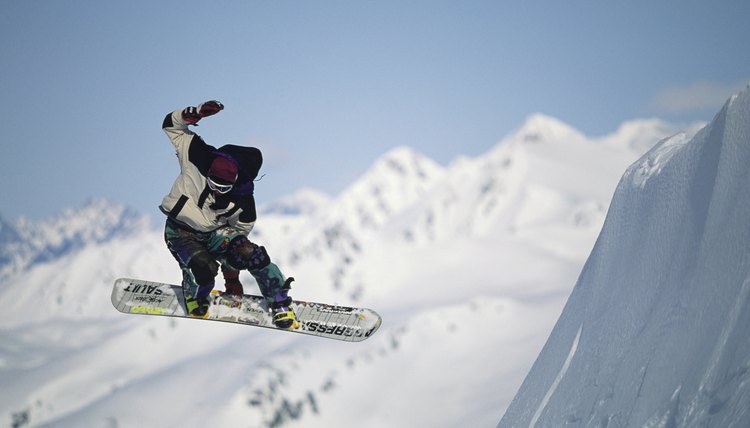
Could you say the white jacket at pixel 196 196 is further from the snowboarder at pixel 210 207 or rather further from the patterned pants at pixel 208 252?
the patterned pants at pixel 208 252

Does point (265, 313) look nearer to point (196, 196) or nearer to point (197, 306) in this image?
Answer: point (197, 306)

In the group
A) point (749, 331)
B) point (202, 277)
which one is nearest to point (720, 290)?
point (749, 331)

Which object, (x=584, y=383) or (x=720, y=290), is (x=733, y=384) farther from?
(x=584, y=383)

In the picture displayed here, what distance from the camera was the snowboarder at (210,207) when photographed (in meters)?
10.8

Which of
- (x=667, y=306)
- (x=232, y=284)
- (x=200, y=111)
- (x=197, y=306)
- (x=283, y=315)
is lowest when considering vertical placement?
(x=667, y=306)

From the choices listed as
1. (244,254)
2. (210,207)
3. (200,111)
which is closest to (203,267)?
(244,254)

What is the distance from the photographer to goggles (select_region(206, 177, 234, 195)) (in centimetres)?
1066

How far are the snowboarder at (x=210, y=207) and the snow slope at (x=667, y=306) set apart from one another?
5.57 m

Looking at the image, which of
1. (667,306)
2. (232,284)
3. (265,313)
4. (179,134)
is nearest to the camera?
(667,306)

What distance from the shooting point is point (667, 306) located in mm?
9930

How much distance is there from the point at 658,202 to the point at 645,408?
451 cm

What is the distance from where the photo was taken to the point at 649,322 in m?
10.4

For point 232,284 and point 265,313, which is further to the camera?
point 265,313

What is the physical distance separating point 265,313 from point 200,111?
4354 millimetres
